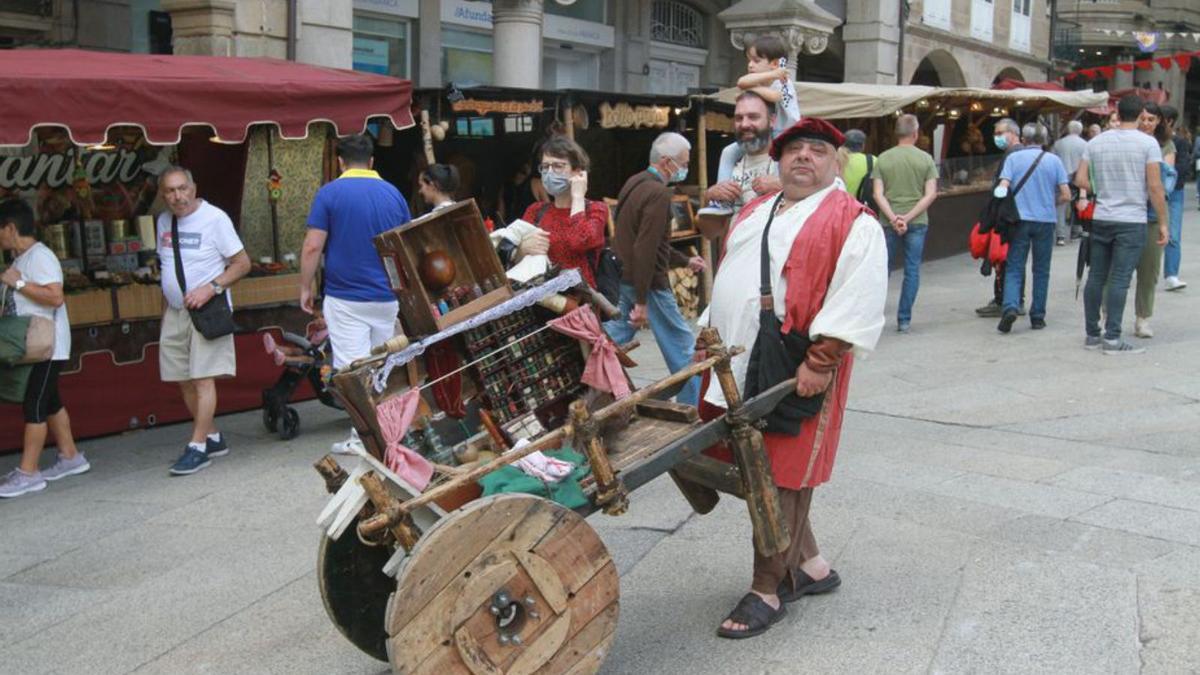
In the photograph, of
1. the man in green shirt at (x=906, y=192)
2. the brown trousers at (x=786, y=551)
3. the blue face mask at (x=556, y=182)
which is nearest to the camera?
the brown trousers at (x=786, y=551)

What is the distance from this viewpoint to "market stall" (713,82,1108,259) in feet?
46.0

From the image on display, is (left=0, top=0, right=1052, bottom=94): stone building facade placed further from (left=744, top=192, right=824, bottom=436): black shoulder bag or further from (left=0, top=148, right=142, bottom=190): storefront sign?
(left=744, top=192, right=824, bottom=436): black shoulder bag

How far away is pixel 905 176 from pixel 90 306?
279 inches

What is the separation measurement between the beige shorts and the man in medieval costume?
359 centimetres

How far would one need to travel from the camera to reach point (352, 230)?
691cm

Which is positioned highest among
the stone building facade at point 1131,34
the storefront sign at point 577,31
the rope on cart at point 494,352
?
the stone building facade at point 1131,34

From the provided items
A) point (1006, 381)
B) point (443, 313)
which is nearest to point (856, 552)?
point (443, 313)

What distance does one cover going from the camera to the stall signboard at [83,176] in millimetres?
8023

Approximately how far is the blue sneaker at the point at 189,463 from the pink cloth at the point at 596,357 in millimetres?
2960

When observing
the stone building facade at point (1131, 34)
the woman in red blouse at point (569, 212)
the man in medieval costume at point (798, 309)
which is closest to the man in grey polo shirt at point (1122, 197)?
the woman in red blouse at point (569, 212)

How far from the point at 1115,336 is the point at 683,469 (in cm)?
652

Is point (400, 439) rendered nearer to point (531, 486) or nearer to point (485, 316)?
point (531, 486)

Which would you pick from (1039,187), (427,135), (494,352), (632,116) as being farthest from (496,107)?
(494,352)

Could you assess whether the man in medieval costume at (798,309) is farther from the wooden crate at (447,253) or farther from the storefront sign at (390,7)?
the storefront sign at (390,7)
